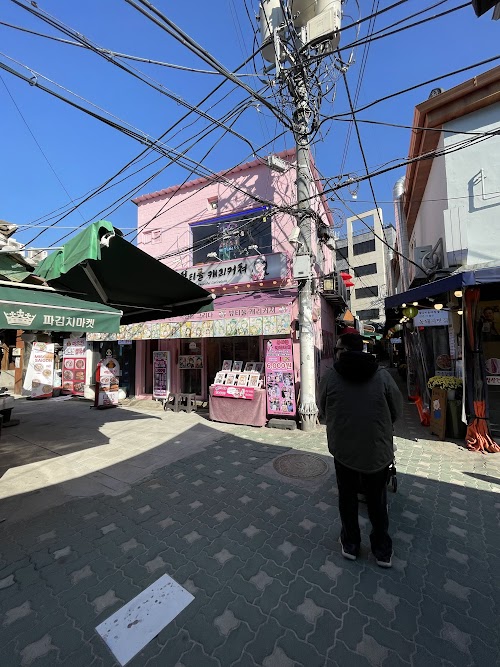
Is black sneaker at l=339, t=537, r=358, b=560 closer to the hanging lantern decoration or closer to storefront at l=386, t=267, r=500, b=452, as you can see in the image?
storefront at l=386, t=267, r=500, b=452

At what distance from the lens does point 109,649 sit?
77.2 inches

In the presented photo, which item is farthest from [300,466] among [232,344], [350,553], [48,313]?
[232,344]

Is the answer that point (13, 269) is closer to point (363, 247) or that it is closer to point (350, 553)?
point (350, 553)

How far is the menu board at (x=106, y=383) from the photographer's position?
10078mm

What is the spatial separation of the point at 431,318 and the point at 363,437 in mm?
6446

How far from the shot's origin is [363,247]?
1617 inches

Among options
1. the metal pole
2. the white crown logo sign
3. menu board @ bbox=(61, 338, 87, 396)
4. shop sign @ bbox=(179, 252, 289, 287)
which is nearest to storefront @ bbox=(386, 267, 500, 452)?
the metal pole

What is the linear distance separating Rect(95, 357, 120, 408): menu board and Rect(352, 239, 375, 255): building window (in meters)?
39.1

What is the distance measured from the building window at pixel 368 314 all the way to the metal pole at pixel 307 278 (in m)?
35.2

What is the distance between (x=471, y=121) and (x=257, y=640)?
9.59 meters

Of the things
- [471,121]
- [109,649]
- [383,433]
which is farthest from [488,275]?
[109,649]

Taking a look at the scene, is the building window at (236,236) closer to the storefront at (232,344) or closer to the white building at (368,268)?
the storefront at (232,344)

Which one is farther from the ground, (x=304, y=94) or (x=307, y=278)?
(x=304, y=94)

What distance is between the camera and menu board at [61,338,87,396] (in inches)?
519
